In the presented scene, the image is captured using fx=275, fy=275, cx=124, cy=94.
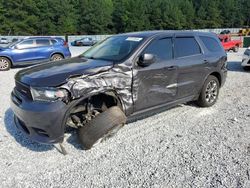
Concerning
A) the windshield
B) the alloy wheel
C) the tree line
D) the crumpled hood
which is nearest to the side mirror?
the windshield

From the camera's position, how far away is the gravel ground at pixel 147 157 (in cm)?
345

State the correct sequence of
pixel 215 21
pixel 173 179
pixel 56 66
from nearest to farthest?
pixel 173 179
pixel 56 66
pixel 215 21

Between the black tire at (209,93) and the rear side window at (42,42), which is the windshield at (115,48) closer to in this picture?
the black tire at (209,93)

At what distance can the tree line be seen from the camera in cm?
5600

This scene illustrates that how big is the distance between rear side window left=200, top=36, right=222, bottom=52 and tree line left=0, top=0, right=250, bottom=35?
5311 cm

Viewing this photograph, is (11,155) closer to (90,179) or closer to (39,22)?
(90,179)

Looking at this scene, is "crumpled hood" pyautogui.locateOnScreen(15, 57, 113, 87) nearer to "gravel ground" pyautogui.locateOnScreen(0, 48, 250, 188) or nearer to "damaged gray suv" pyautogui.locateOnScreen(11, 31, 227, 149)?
"damaged gray suv" pyautogui.locateOnScreen(11, 31, 227, 149)

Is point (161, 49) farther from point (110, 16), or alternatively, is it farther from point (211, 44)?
point (110, 16)

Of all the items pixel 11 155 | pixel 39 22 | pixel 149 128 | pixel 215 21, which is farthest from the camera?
pixel 215 21

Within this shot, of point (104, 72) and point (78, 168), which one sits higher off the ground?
point (104, 72)

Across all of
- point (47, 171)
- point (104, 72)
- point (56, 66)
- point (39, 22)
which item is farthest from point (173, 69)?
point (39, 22)

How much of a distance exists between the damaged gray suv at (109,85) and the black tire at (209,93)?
0.19 metres

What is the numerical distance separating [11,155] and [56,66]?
1.51m

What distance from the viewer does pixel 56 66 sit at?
173 inches
